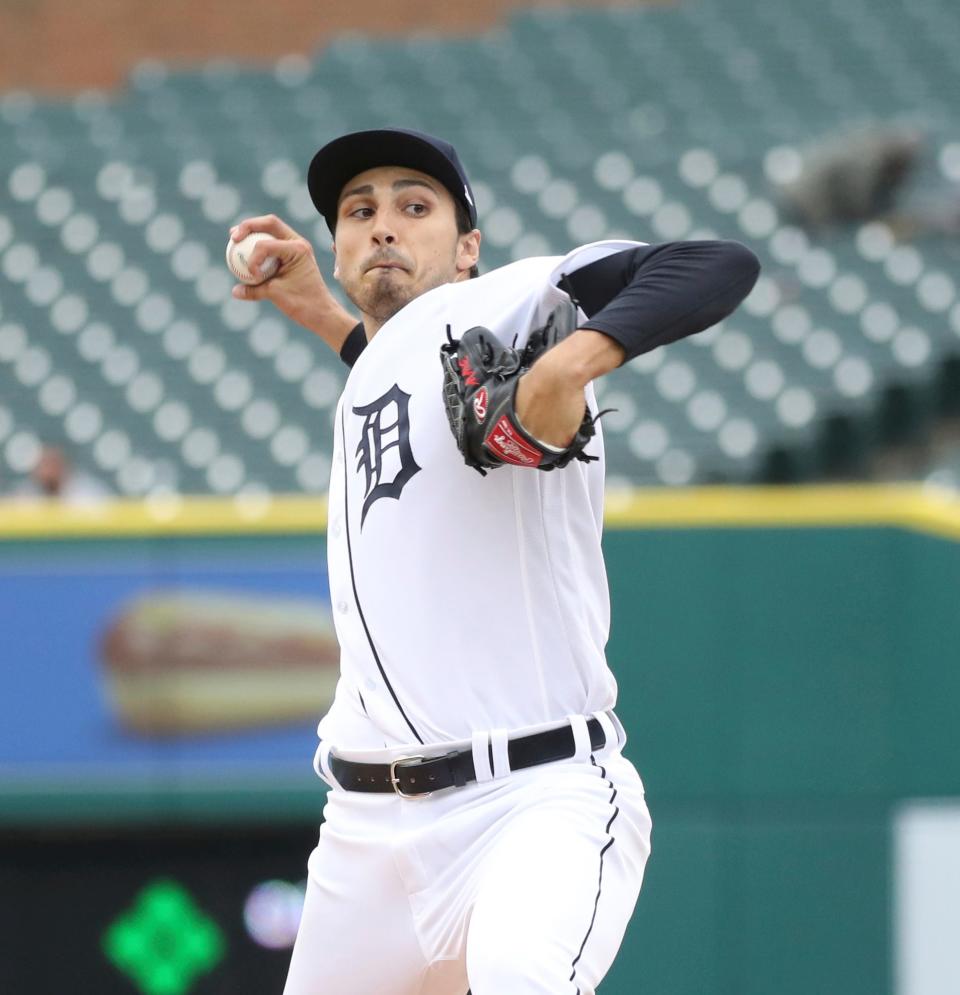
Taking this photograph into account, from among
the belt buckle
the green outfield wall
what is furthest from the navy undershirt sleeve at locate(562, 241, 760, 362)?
the green outfield wall

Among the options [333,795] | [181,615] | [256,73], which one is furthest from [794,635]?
[256,73]

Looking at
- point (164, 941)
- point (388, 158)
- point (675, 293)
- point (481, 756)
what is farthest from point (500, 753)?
point (164, 941)

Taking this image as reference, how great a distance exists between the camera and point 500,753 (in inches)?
93.0

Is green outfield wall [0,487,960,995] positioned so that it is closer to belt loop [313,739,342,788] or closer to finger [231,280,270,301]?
finger [231,280,270,301]

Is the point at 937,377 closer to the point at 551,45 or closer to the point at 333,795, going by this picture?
the point at 551,45

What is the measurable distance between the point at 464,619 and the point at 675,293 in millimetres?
560

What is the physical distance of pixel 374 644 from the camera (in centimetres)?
247

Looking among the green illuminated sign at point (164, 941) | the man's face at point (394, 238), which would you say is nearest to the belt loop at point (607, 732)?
the man's face at point (394, 238)

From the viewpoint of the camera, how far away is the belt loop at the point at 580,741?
2.40 metres

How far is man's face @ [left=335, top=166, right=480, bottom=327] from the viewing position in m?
2.56

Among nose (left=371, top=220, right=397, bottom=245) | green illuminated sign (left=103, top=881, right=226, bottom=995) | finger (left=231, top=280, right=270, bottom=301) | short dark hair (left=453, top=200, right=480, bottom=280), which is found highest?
short dark hair (left=453, top=200, right=480, bottom=280)

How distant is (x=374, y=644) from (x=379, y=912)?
39 centimetres

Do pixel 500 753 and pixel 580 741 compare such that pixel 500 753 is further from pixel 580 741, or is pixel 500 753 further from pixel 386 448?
pixel 386 448

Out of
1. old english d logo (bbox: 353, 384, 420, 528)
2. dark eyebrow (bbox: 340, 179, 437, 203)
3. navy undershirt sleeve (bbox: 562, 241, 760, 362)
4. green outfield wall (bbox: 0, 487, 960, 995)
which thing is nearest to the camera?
navy undershirt sleeve (bbox: 562, 241, 760, 362)
